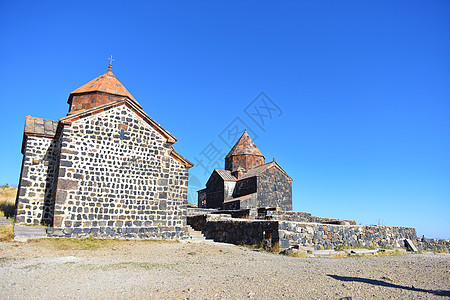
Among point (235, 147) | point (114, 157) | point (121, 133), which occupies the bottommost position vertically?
point (114, 157)

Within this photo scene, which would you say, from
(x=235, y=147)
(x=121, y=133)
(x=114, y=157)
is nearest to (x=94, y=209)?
(x=114, y=157)

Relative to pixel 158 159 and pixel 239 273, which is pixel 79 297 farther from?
pixel 158 159

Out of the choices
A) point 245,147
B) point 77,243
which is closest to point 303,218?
point 245,147

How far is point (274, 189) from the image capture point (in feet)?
82.9

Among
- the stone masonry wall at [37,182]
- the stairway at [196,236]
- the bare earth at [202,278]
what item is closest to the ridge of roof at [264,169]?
the stairway at [196,236]

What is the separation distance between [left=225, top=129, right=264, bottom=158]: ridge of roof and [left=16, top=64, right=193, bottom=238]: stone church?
47.4ft

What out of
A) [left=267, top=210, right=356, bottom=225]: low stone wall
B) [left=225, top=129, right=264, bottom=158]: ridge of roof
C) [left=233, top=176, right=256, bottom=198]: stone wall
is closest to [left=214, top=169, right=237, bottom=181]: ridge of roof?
[left=233, top=176, right=256, bottom=198]: stone wall

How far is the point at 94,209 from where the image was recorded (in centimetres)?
1216

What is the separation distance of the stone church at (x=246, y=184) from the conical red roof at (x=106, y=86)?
12.4 m

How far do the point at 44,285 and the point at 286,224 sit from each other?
7.23m

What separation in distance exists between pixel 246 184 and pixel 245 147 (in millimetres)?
4679

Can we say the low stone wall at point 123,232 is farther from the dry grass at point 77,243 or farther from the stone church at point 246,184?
the stone church at point 246,184

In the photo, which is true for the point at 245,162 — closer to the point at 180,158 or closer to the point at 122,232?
the point at 180,158

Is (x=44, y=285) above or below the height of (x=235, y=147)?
below
